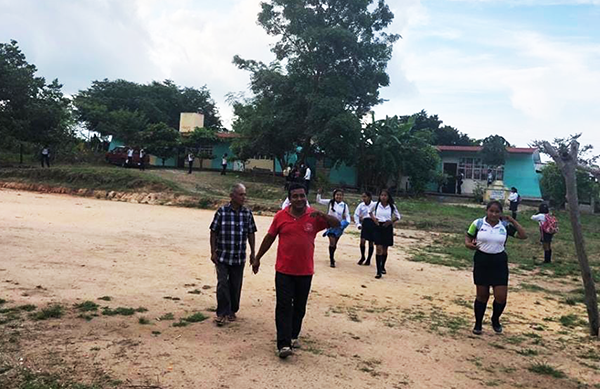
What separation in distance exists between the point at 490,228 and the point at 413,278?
3704 millimetres

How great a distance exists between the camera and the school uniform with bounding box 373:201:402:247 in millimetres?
9367

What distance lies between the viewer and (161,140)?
111 feet

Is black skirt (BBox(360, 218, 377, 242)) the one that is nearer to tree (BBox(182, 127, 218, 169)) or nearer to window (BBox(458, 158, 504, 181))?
window (BBox(458, 158, 504, 181))

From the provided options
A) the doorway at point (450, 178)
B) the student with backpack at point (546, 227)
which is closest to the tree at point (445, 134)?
the doorway at point (450, 178)

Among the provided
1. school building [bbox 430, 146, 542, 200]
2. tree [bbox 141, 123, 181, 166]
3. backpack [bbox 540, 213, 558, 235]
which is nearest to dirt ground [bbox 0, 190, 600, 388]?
backpack [bbox 540, 213, 558, 235]

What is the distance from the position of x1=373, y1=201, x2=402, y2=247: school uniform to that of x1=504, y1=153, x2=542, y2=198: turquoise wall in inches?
1011

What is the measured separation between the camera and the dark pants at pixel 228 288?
574cm

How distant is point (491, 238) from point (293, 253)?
260cm

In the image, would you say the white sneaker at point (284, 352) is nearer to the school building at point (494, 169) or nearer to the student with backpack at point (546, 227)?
the student with backpack at point (546, 227)

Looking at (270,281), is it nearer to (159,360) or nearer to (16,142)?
(159,360)

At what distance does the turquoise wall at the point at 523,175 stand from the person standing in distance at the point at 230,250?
98.5 feet

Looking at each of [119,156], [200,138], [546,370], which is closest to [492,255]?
[546,370]

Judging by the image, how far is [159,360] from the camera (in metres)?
4.46

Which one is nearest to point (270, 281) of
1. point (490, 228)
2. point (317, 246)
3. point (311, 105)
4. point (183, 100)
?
point (490, 228)
